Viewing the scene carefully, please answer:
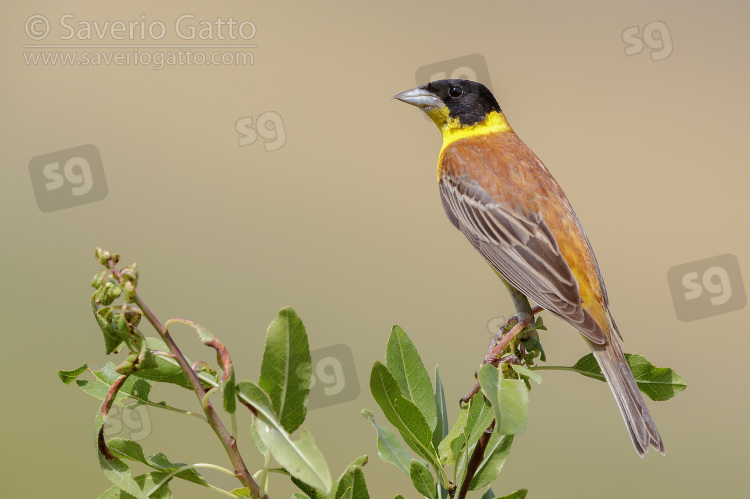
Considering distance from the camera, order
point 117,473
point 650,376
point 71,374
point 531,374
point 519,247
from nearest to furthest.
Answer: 1. point 117,473
2. point 71,374
3. point 531,374
4. point 650,376
5. point 519,247

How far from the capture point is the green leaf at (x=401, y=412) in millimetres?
1000

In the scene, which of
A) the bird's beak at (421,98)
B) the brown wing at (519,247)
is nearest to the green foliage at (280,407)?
the brown wing at (519,247)

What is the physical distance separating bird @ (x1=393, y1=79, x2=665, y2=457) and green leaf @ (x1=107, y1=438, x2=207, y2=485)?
0.88 metres

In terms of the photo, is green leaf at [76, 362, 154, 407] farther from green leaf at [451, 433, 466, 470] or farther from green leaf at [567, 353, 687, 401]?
green leaf at [567, 353, 687, 401]

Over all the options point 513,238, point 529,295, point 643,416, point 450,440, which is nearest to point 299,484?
point 450,440

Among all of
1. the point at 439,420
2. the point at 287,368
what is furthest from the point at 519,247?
the point at 287,368

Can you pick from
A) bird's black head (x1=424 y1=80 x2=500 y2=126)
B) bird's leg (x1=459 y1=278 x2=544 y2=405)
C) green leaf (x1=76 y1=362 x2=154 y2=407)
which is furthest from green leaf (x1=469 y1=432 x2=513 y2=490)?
bird's black head (x1=424 y1=80 x2=500 y2=126)

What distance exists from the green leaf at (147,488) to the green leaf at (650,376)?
784 millimetres

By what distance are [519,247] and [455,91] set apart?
0.78 m

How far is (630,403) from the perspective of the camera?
1.75 metres

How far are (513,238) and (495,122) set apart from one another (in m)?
0.72

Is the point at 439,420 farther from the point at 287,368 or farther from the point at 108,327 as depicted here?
the point at 108,327

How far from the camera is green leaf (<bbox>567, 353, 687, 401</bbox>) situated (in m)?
1.35

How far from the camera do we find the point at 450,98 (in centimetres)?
281
